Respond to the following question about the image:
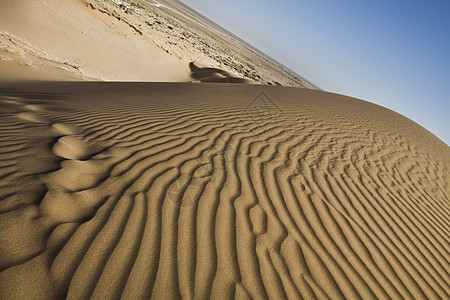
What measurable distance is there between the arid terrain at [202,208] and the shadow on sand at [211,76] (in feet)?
37.6

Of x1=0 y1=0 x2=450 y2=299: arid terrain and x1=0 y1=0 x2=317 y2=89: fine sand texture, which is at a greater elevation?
x1=0 y1=0 x2=450 y2=299: arid terrain

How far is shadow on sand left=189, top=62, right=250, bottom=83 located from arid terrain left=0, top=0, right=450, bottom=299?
11.4 meters

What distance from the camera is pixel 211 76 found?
16.5 m

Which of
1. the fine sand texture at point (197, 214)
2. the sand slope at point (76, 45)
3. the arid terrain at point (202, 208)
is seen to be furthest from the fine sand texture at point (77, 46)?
the fine sand texture at point (197, 214)

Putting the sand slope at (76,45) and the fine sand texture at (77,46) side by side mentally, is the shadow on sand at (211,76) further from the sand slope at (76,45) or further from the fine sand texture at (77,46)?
the sand slope at (76,45)

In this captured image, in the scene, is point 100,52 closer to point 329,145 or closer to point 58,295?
point 329,145

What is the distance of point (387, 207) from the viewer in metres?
3.09

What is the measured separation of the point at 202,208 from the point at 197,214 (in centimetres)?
10

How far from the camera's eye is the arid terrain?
156cm

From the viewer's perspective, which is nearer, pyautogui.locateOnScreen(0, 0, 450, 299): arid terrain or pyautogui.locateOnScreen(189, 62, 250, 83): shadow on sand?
pyautogui.locateOnScreen(0, 0, 450, 299): arid terrain

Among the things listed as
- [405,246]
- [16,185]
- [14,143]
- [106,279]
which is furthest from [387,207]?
[14,143]

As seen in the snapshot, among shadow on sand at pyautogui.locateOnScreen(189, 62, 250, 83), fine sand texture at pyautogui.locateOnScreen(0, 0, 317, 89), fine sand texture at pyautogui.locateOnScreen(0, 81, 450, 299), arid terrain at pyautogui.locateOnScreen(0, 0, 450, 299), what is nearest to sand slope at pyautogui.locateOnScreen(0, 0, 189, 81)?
fine sand texture at pyautogui.locateOnScreen(0, 0, 317, 89)

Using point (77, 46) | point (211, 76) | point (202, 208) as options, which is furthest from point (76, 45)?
point (202, 208)

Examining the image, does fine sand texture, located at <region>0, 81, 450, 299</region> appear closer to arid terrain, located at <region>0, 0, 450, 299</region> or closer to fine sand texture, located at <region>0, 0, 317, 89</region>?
arid terrain, located at <region>0, 0, 450, 299</region>
